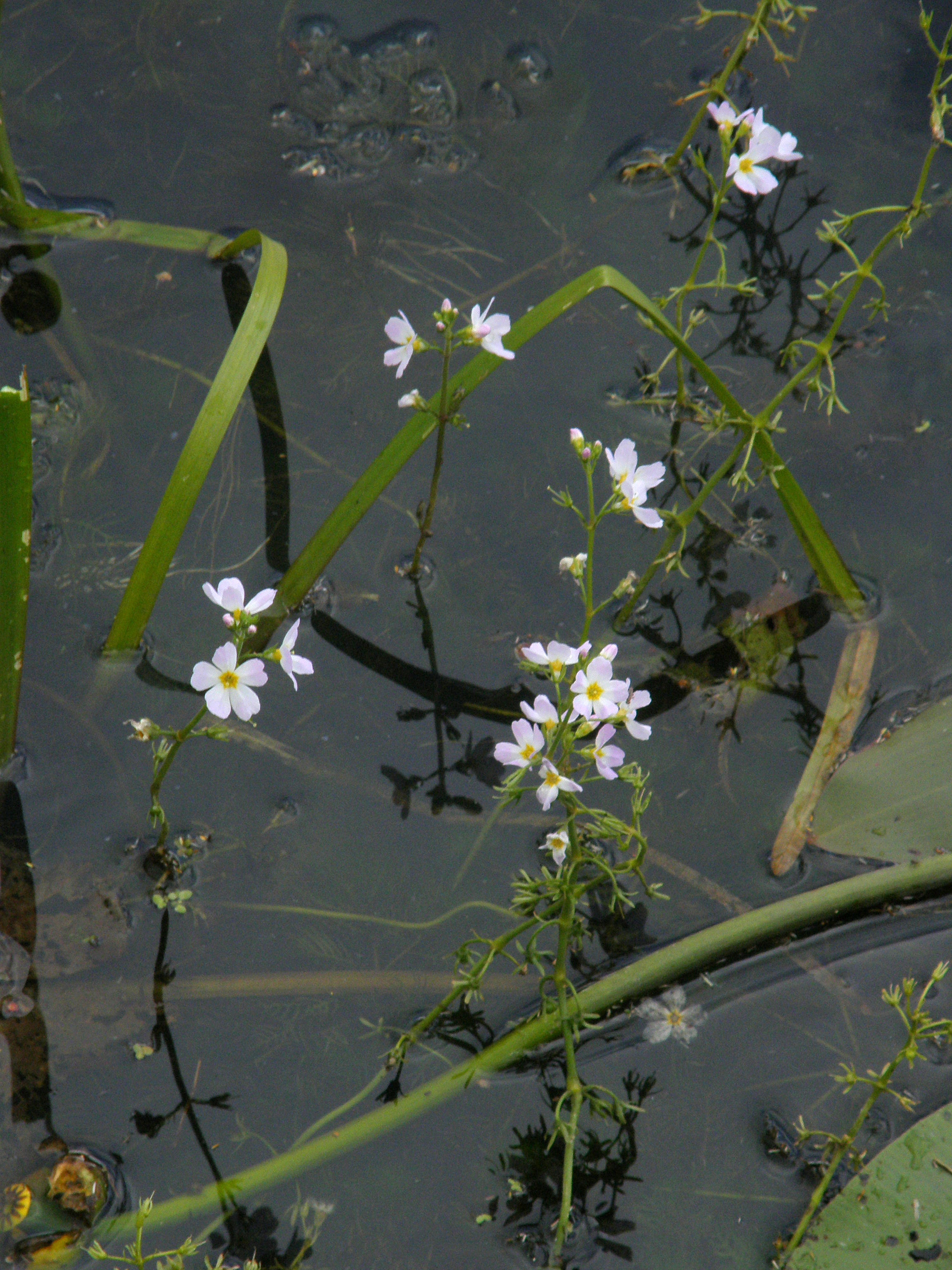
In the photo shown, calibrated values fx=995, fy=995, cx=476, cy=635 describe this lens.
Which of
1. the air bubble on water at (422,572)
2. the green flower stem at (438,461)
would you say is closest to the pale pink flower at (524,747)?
the green flower stem at (438,461)

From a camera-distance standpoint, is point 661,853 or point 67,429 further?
point 67,429

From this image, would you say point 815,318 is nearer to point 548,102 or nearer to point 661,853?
point 548,102

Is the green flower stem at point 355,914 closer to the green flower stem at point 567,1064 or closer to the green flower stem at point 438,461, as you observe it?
the green flower stem at point 567,1064

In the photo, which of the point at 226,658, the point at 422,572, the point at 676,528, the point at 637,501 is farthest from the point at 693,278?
the point at 226,658

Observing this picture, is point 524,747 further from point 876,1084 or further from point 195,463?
point 195,463

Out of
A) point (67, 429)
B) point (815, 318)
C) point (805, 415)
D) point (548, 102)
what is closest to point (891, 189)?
point (815, 318)

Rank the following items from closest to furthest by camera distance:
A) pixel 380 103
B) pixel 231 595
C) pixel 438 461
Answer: pixel 231 595 → pixel 438 461 → pixel 380 103
